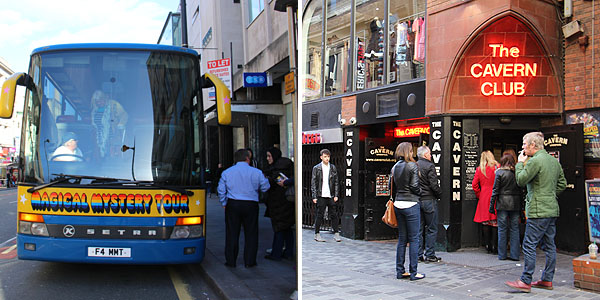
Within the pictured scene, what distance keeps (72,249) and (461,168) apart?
6.19m

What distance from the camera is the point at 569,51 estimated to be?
8.75 metres

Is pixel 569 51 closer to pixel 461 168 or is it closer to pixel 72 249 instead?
pixel 461 168

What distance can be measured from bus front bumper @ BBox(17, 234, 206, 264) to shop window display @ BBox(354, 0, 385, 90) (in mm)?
6342

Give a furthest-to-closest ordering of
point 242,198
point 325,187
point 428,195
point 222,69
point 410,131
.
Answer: point 222,69 < point 410,131 < point 325,187 < point 428,195 < point 242,198

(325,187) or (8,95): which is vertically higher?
(8,95)

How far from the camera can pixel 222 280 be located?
264 inches

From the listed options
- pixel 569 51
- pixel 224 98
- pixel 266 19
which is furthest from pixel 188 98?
pixel 266 19

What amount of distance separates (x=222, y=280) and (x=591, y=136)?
5.80 m

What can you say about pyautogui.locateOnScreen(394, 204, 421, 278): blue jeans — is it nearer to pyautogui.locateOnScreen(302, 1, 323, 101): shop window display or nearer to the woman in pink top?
the woman in pink top

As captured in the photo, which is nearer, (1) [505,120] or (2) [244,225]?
(2) [244,225]

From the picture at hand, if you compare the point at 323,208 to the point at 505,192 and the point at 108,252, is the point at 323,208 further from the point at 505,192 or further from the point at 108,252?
the point at 108,252

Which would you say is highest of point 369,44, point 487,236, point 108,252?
point 369,44

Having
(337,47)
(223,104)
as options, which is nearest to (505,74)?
(337,47)

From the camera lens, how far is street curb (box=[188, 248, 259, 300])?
19.6ft
